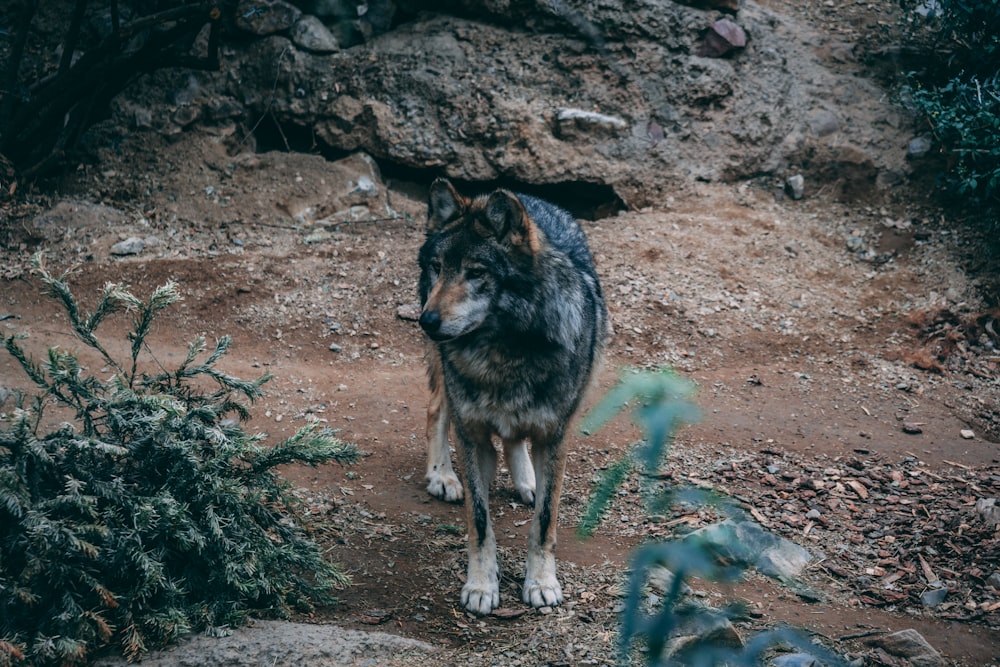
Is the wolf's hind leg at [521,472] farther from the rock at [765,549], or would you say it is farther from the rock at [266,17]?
the rock at [266,17]

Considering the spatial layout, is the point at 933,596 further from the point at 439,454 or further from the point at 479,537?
the point at 439,454

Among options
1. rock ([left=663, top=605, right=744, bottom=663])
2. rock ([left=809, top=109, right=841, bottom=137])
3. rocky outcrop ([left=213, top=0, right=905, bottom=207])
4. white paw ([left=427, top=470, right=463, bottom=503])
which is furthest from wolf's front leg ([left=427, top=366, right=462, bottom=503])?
rock ([left=809, top=109, right=841, bottom=137])

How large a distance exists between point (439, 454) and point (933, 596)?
2.80 m

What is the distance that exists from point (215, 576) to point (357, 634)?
2.07 feet

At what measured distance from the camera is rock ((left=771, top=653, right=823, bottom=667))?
10.3ft

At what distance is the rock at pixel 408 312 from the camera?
7.04 meters

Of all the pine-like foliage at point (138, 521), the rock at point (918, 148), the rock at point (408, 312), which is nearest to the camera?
the pine-like foliage at point (138, 521)

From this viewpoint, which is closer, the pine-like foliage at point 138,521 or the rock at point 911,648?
the pine-like foliage at point 138,521

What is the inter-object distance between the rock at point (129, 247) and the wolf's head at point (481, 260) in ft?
15.1

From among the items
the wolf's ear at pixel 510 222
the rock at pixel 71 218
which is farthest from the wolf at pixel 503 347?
the rock at pixel 71 218

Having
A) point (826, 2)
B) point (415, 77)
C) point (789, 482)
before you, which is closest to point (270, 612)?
point (789, 482)

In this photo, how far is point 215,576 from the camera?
10.8 feet

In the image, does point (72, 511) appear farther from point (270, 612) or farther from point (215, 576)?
point (270, 612)

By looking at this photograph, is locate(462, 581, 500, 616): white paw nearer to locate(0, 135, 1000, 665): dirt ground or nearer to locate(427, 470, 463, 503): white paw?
locate(0, 135, 1000, 665): dirt ground
